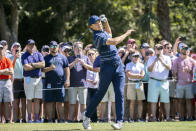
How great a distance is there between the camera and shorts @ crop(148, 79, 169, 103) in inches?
628

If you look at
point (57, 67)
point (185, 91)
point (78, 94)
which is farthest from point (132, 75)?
point (57, 67)

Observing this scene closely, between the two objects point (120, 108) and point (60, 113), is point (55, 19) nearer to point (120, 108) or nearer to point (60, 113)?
point (60, 113)

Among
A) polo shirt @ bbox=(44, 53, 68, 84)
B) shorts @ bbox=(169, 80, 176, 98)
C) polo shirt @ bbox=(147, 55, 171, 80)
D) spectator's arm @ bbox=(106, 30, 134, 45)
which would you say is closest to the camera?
spectator's arm @ bbox=(106, 30, 134, 45)

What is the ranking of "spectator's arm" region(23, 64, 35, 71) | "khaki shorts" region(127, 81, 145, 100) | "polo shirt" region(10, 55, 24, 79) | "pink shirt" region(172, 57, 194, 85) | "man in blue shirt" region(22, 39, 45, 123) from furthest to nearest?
"pink shirt" region(172, 57, 194, 85) < "khaki shorts" region(127, 81, 145, 100) < "polo shirt" region(10, 55, 24, 79) < "man in blue shirt" region(22, 39, 45, 123) < "spectator's arm" region(23, 64, 35, 71)

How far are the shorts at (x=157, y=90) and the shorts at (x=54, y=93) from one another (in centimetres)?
265

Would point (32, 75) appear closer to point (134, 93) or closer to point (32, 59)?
point (32, 59)

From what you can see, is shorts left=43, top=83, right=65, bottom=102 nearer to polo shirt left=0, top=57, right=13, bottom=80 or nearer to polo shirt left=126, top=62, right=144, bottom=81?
polo shirt left=0, top=57, right=13, bottom=80

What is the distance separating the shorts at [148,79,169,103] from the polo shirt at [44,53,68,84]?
8.66 feet

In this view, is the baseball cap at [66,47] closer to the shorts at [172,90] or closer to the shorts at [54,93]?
the shorts at [54,93]

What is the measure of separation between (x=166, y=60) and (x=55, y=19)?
10994 mm

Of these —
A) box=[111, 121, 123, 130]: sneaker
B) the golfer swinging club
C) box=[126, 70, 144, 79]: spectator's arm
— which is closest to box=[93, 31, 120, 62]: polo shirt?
the golfer swinging club

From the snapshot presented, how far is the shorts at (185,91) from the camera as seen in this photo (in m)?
16.5

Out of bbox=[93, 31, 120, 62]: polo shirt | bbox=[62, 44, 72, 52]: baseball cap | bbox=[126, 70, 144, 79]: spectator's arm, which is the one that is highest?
bbox=[62, 44, 72, 52]: baseball cap

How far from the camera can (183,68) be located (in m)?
16.4
